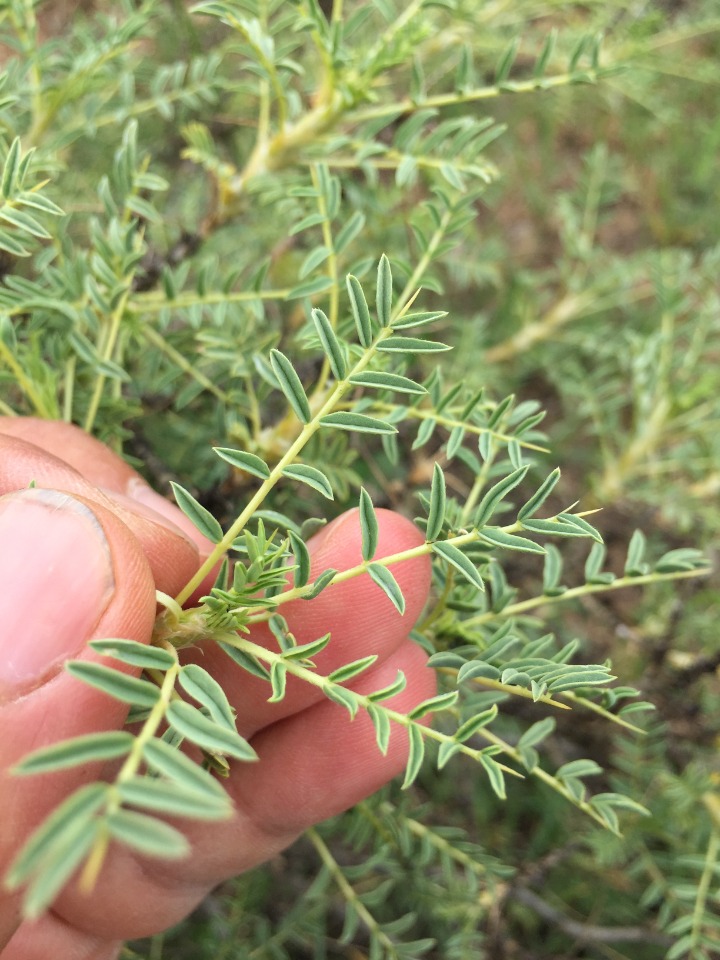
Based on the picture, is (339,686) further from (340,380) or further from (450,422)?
(450,422)

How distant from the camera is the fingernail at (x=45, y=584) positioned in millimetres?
912

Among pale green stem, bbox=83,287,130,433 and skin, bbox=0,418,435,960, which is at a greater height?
pale green stem, bbox=83,287,130,433

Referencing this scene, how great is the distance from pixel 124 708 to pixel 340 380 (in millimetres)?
482

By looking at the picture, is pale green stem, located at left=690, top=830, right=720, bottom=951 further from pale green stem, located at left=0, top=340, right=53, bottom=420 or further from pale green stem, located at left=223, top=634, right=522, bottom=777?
pale green stem, located at left=0, top=340, right=53, bottom=420

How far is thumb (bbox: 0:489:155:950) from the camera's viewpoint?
904 millimetres

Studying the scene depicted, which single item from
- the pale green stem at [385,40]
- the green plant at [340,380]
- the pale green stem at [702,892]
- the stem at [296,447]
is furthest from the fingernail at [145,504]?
the pale green stem at [702,892]

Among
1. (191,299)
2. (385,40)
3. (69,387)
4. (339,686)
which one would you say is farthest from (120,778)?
(385,40)

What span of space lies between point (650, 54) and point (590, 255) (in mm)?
497

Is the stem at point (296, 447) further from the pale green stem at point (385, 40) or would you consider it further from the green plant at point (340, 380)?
the pale green stem at point (385, 40)

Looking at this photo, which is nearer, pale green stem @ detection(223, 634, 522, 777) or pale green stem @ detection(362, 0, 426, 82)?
pale green stem @ detection(223, 634, 522, 777)

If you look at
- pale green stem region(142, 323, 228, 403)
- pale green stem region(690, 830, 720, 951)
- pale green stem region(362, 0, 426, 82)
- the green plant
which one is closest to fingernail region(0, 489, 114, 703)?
the green plant

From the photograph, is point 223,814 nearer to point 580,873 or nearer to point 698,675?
point 698,675

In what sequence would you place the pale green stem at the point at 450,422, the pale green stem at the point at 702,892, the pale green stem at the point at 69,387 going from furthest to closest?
the pale green stem at the point at 702,892 → the pale green stem at the point at 69,387 → the pale green stem at the point at 450,422

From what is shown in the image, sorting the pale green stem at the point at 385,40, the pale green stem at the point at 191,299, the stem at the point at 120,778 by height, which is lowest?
the pale green stem at the point at 191,299
